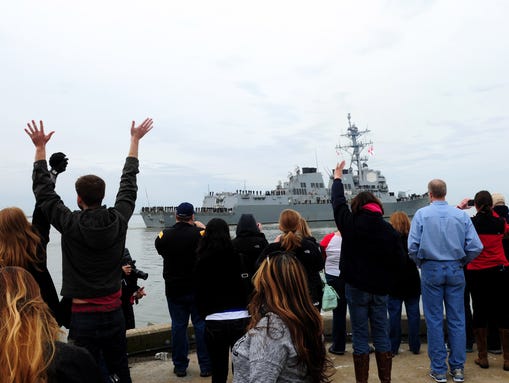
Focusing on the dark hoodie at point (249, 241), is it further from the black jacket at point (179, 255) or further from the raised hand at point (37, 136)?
the raised hand at point (37, 136)

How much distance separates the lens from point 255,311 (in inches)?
81.6

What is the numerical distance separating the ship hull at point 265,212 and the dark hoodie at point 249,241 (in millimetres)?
51321

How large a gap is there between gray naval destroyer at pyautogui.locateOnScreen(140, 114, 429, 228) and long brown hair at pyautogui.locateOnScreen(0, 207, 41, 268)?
54.1 m

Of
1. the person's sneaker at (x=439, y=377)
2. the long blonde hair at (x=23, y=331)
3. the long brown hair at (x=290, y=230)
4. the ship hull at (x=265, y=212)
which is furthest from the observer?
the ship hull at (x=265, y=212)

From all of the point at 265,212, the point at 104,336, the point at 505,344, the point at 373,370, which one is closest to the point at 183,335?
the point at 104,336

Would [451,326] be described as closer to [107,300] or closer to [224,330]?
[224,330]

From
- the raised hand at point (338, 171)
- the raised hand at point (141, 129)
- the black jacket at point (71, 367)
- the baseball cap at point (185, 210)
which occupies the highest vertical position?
the raised hand at point (141, 129)

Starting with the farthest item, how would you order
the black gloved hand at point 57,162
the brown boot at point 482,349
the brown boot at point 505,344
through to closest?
the brown boot at point 482,349
the brown boot at point 505,344
the black gloved hand at point 57,162

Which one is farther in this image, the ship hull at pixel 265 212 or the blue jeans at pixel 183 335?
the ship hull at pixel 265 212

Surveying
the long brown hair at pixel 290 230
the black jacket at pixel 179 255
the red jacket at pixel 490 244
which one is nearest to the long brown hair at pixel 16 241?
the black jacket at pixel 179 255

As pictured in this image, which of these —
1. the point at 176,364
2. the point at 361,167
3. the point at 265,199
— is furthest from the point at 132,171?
the point at 361,167

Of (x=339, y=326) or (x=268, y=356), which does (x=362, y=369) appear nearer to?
(x=339, y=326)

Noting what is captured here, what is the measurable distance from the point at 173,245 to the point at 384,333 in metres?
2.12

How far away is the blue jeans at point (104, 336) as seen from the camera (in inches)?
117
